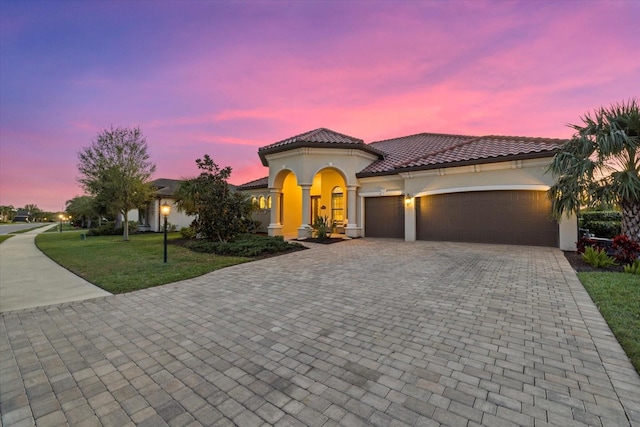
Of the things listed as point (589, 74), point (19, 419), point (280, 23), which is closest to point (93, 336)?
point (19, 419)

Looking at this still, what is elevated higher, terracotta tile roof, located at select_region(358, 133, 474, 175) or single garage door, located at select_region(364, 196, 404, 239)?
terracotta tile roof, located at select_region(358, 133, 474, 175)

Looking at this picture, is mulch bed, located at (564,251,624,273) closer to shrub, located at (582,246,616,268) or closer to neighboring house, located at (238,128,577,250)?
shrub, located at (582,246,616,268)

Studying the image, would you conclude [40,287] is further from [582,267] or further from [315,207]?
[315,207]

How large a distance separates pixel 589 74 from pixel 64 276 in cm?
2078

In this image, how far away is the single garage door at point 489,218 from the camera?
423 inches

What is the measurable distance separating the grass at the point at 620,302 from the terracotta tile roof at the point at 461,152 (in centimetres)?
Result: 589

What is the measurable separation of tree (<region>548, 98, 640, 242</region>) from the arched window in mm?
10974

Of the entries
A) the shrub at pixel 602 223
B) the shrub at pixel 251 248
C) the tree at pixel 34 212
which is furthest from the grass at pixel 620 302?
the tree at pixel 34 212

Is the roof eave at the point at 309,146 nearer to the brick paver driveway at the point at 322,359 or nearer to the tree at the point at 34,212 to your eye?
the brick paver driveway at the point at 322,359

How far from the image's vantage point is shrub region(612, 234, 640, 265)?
23.2ft

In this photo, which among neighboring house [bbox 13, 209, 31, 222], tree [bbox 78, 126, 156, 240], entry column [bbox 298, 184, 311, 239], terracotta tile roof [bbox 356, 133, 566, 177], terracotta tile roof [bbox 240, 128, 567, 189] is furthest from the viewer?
neighboring house [bbox 13, 209, 31, 222]

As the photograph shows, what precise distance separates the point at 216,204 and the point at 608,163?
1404 cm

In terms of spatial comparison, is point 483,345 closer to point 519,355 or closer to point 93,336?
point 519,355

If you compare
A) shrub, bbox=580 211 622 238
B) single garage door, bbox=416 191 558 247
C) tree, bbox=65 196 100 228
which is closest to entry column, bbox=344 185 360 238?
single garage door, bbox=416 191 558 247
